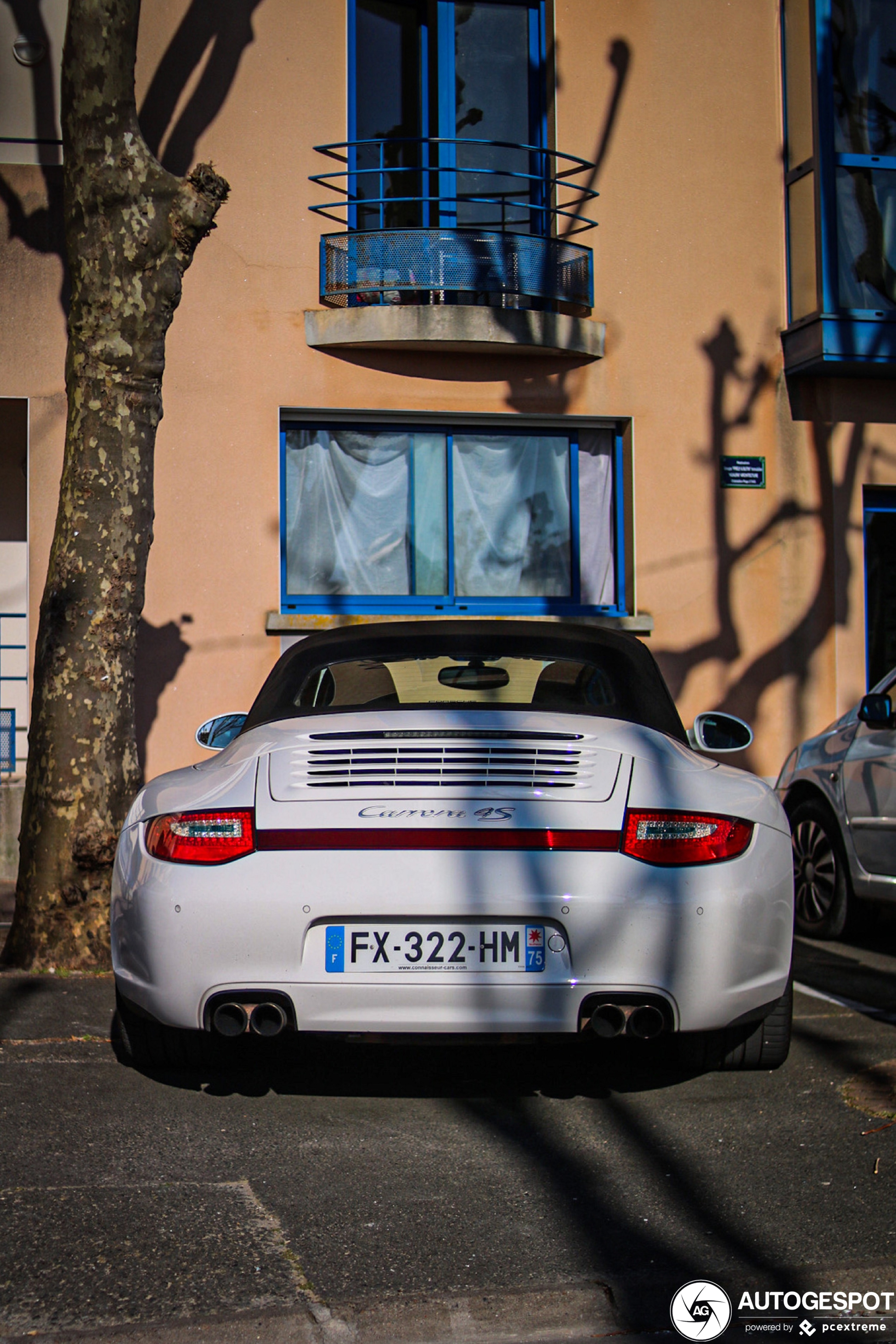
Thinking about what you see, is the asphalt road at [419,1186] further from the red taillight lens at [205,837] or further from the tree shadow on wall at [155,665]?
the tree shadow on wall at [155,665]

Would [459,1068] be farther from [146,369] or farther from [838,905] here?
[146,369]

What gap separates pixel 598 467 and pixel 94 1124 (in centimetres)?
851

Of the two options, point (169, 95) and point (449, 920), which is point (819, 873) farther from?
point (169, 95)

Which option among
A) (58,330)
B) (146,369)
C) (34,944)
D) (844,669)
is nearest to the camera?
(34,944)

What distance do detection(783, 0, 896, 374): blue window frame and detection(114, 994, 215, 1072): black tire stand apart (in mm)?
8543

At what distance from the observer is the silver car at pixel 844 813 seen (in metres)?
6.63

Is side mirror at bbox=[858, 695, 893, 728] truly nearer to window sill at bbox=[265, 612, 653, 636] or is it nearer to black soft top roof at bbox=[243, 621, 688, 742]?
black soft top roof at bbox=[243, 621, 688, 742]

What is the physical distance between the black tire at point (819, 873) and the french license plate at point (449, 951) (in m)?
3.76

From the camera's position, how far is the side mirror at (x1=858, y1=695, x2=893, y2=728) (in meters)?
6.52

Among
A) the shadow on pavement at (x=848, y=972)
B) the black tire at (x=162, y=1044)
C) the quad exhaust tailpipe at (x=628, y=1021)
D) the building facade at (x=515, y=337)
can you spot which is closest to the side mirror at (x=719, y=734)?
the quad exhaust tailpipe at (x=628, y=1021)

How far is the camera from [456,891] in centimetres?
363

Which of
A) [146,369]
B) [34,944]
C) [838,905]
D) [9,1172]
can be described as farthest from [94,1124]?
[838,905]

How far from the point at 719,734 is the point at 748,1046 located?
43.3 inches

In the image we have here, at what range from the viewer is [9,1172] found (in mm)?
3494
